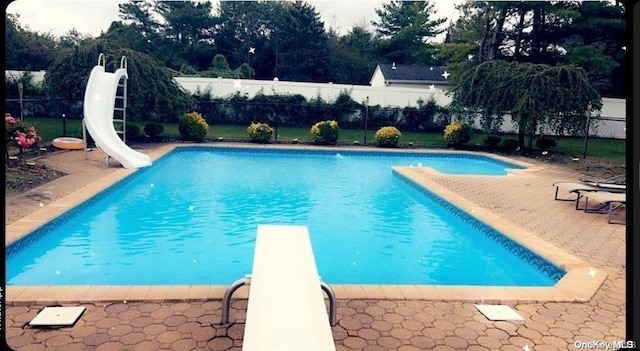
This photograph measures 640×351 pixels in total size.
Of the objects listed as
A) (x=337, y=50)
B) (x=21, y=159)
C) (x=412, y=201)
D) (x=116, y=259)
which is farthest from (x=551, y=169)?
(x=337, y=50)

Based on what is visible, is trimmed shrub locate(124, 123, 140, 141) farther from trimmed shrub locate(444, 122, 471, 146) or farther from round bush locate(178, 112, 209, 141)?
trimmed shrub locate(444, 122, 471, 146)

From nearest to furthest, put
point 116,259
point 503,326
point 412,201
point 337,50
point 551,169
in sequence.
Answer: point 503,326 → point 116,259 → point 412,201 → point 551,169 → point 337,50

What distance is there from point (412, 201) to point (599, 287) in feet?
15.6

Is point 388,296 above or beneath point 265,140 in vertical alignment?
beneath

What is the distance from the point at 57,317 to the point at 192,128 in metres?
12.1

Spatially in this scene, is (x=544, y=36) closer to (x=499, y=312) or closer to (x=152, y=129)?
(x=152, y=129)

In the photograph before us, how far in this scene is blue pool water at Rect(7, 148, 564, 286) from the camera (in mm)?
5012

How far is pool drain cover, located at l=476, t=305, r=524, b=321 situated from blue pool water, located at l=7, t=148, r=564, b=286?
135 cm

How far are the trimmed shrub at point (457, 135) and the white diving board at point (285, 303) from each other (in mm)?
13262

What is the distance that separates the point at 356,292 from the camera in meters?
3.85

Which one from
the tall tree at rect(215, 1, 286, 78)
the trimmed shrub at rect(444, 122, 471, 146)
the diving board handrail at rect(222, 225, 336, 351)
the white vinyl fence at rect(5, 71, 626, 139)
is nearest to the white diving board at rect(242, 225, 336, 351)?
the diving board handrail at rect(222, 225, 336, 351)

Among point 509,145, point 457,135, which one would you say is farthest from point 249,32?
point 509,145

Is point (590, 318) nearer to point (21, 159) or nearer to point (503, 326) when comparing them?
point (503, 326)

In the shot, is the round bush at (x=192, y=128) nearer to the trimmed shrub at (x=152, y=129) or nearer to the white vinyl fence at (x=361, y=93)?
the trimmed shrub at (x=152, y=129)
